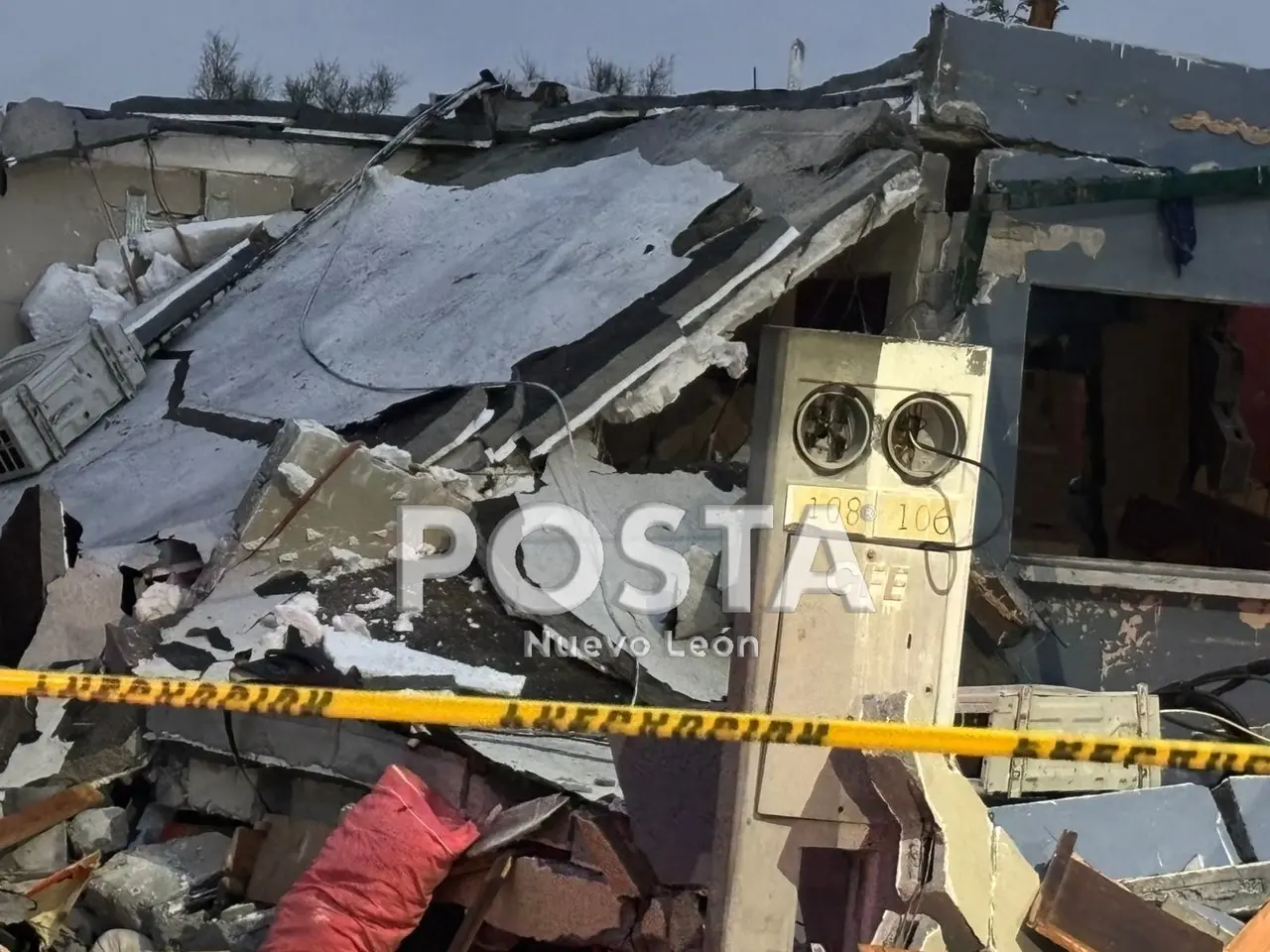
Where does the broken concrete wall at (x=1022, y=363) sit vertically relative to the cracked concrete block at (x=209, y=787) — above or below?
above

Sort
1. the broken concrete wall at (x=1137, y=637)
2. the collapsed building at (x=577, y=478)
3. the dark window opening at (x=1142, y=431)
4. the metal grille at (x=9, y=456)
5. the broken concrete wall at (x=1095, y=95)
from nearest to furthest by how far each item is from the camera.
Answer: the collapsed building at (x=577, y=478), the broken concrete wall at (x=1095, y=95), the broken concrete wall at (x=1137, y=637), the metal grille at (x=9, y=456), the dark window opening at (x=1142, y=431)

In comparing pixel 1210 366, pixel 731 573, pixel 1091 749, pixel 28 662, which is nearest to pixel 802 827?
pixel 1091 749

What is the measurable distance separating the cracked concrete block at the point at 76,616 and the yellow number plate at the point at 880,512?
9.02 ft

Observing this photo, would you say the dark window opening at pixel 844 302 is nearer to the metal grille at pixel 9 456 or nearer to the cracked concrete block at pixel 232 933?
the cracked concrete block at pixel 232 933

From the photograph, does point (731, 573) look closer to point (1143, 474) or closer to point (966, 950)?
point (966, 950)

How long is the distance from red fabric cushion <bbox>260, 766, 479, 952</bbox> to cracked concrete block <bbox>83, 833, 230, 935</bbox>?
0.64 metres

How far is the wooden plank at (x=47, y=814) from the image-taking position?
4051mm

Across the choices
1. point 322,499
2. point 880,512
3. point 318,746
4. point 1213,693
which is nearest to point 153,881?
point 318,746

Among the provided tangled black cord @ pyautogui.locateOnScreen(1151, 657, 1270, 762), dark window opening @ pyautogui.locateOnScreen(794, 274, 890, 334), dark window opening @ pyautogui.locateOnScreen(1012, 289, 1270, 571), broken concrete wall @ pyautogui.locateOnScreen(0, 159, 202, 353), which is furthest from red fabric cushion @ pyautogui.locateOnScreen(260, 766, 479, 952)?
broken concrete wall @ pyautogui.locateOnScreen(0, 159, 202, 353)

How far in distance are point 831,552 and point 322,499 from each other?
2.29m

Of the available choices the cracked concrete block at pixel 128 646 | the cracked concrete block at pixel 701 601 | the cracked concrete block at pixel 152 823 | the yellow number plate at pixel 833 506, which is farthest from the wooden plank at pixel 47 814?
the yellow number plate at pixel 833 506

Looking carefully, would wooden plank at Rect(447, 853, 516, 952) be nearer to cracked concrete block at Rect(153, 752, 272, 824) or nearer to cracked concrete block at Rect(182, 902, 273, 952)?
cracked concrete block at Rect(182, 902, 273, 952)

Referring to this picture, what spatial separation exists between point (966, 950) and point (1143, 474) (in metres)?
7.52

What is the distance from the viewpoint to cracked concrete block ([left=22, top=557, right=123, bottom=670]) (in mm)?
4445
